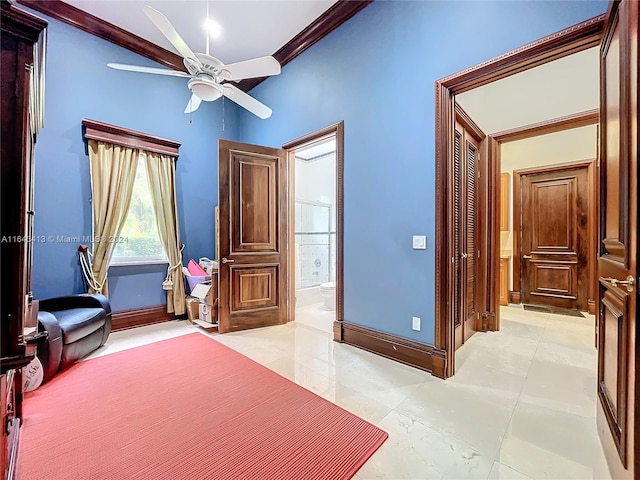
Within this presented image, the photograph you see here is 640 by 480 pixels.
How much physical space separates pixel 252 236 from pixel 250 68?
71.4 inches

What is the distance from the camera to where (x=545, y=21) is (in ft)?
5.93

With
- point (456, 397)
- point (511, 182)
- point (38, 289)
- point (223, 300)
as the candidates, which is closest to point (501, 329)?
point (456, 397)

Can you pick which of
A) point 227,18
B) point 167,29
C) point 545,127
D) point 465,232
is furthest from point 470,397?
point 227,18

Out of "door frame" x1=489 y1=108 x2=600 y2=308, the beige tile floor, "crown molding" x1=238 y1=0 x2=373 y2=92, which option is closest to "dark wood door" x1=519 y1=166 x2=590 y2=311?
the beige tile floor

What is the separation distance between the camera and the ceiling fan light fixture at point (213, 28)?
3.24 m

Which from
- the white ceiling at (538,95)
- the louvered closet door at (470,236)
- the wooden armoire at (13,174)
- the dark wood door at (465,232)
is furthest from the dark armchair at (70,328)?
the white ceiling at (538,95)

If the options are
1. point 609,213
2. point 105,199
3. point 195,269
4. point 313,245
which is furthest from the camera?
point 313,245

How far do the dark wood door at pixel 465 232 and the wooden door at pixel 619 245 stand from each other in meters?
1.09

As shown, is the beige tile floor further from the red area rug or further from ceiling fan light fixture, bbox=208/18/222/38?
ceiling fan light fixture, bbox=208/18/222/38

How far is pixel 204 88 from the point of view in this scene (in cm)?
243

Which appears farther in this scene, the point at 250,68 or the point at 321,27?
the point at 321,27

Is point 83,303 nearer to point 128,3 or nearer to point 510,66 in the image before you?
point 128,3

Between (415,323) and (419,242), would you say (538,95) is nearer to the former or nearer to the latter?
(419,242)

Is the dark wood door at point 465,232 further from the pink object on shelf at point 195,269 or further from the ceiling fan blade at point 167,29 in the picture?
the pink object on shelf at point 195,269
